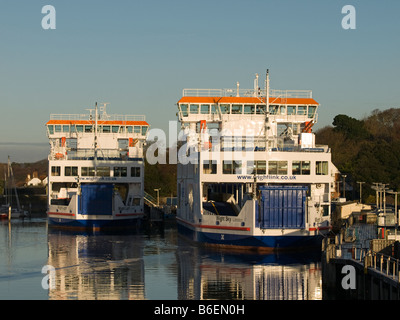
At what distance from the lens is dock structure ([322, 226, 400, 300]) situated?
25.5 m

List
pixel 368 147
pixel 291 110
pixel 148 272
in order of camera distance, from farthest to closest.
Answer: pixel 368 147 < pixel 291 110 < pixel 148 272

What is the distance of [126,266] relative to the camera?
127 feet

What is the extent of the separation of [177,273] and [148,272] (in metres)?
1.55

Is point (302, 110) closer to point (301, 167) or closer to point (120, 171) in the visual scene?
point (301, 167)

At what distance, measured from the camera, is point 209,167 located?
45.5 meters

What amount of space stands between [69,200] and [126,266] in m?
27.0

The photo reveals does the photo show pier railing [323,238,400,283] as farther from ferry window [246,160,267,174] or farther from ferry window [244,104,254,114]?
ferry window [244,104,254,114]

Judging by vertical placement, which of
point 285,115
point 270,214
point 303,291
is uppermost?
point 285,115

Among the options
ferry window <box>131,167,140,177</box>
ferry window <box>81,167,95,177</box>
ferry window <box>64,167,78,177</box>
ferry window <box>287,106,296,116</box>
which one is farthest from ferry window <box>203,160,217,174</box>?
ferry window <box>64,167,78,177</box>

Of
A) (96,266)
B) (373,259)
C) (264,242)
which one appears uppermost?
(373,259)

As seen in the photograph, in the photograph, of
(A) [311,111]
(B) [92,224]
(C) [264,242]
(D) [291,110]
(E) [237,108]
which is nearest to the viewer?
(C) [264,242]

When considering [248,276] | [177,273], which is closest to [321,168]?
[248,276]
